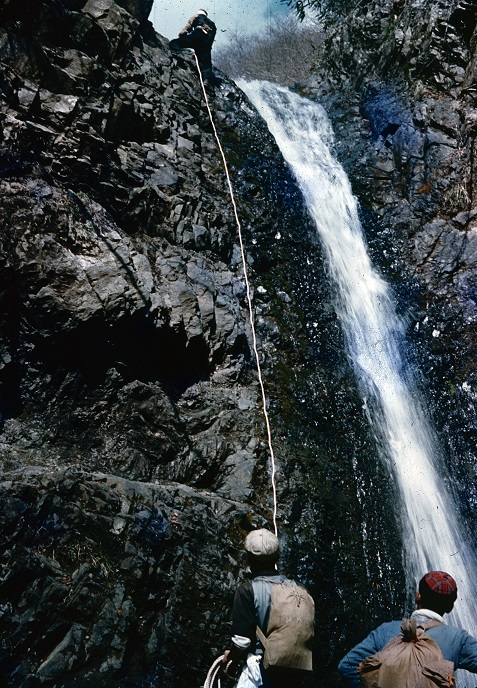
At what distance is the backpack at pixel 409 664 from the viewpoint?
94.5 inches

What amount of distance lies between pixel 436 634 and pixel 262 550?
104 centimetres

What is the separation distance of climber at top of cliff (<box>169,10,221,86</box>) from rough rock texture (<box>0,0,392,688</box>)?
104 inches

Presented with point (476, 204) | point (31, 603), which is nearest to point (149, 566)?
point (31, 603)

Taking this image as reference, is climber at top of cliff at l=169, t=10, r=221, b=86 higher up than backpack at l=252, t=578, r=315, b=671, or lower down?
higher up

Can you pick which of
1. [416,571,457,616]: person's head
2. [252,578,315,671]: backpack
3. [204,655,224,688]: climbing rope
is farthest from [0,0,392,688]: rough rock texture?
[416,571,457,616]: person's head

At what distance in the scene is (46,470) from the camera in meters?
4.42

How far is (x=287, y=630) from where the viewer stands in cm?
293

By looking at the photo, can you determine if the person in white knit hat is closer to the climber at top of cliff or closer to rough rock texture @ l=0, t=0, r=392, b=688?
rough rock texture @ l=0, t=0, r=392, b=688

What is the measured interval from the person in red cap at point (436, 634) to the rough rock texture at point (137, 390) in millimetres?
1775

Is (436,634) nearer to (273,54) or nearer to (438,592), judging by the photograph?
(438,592)

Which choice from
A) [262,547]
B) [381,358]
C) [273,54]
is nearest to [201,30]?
[381,358]

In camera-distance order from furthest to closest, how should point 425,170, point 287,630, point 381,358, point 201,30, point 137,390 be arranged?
point 201,30 < point 425,170 < point 381,358 < point 137,390 < point 287,630

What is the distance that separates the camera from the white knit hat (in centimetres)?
310

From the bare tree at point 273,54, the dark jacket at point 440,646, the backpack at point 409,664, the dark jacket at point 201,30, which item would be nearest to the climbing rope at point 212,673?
the dark jacket at point 440,646
